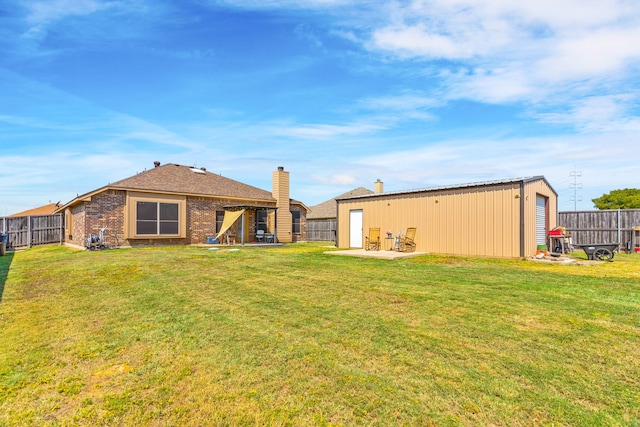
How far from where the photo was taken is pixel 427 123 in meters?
15.2

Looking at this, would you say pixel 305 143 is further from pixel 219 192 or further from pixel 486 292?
pixel 486 292

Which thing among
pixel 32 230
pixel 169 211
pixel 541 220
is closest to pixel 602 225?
pixel 541 220

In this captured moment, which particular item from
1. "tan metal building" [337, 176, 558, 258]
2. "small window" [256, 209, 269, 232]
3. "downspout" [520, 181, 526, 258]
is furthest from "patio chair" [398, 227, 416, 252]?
"small window" [256, 209, 269, 232]

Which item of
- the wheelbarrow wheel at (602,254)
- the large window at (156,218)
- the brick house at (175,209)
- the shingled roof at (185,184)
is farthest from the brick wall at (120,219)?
the wheelbarrow wheel at (602,254)

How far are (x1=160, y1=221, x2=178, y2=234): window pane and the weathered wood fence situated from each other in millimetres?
10510

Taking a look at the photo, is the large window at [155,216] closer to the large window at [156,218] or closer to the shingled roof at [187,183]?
the large window at [156,218]

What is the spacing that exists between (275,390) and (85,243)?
16.7 meters

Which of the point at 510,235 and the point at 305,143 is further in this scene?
the point at 305,143

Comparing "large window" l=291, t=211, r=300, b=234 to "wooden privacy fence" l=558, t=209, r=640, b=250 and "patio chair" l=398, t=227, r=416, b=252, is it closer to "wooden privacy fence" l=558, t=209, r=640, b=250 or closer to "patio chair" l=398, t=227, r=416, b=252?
"patio chair" l=398, t=227, r=416, b=252

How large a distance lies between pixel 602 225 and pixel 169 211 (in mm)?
20583

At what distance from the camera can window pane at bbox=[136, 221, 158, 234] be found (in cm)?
1658

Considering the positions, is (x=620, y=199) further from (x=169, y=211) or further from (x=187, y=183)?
(x=169, y=211)

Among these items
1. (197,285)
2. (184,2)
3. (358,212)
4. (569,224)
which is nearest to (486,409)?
(197,285)

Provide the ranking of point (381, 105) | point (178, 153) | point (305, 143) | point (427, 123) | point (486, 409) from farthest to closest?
point (178, 153) < point (305, 143) < point (427, 123) < point (381, 105) < point (486, 409)
